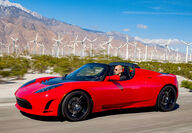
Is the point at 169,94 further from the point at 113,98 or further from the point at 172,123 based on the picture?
the point at 113,98

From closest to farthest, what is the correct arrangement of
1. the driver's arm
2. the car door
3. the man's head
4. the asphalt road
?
the asphalt road → the driver's arm → the car door → the man's head

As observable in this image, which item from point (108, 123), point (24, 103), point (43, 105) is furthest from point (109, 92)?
point (24, 103)

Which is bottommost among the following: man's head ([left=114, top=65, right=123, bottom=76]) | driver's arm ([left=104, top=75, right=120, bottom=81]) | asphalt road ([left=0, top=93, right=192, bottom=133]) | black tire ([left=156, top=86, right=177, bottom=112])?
asphalt road ([left=0, top=93, right=192, bottom=133])

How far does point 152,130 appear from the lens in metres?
5.16

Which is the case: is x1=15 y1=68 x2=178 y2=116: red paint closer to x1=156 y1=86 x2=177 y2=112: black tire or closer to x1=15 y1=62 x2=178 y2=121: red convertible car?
x1=15 y1=62 x2=178 y2=121: red convertible car

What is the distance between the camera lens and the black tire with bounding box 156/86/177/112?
686cm

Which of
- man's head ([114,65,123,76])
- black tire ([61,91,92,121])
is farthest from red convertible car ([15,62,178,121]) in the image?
man's head ([114,65,123,76])

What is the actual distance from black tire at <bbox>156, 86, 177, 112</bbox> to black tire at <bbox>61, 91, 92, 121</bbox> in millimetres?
2095

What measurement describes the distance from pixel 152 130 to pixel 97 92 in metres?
1.33

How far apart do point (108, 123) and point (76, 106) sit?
0.73 metres

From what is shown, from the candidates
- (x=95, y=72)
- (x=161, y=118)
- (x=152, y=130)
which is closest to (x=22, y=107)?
(x=95, y=72)

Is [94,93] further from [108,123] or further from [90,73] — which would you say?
[90,73]

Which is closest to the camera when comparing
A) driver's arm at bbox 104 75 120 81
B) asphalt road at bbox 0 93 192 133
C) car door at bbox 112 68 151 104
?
asphalt road at bbox 0 93 192 133

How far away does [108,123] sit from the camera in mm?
5559
